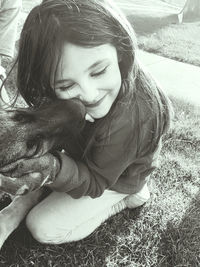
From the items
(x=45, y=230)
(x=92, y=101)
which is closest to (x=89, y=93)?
(x=92, y=101)

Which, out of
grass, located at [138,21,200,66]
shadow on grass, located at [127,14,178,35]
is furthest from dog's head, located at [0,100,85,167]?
shadow on grass, located at [127,14,178,35]

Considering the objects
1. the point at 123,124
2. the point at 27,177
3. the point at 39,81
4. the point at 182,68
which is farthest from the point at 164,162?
the point at 182,68

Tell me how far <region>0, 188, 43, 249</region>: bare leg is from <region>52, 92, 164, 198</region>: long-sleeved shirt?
0.49 meters

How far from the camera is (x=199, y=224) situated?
2480 mm

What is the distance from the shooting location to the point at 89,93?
1830mm

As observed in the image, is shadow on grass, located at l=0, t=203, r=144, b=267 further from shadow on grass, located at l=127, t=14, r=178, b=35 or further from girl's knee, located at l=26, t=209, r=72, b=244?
shadow on grass, located at l=127, t=14, r=178, b=35

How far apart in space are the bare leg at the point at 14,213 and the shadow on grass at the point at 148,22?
4731mm

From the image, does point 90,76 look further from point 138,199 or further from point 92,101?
point 138,199

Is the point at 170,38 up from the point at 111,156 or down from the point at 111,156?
down

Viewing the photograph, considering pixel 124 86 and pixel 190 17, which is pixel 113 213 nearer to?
pixel 124 86

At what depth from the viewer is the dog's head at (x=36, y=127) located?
1492 millimetres

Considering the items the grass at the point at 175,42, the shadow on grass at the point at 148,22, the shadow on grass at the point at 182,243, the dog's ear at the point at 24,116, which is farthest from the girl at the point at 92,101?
the shadow on grass at the point at 148,22

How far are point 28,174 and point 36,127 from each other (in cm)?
22

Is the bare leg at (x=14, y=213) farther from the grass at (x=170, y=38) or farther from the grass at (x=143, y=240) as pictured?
the grass at (x=170, y=38)
